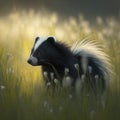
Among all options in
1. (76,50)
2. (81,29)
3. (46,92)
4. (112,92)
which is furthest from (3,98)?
(81,29)

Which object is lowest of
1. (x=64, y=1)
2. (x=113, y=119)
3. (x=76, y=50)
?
(x=113, y=119)

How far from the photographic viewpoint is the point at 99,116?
7.06 metres

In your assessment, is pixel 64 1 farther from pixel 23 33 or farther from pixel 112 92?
pixel 112 92

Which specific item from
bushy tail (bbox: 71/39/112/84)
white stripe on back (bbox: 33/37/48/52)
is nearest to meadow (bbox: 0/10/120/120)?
bushy tail (bbox: 71/39/112/84)

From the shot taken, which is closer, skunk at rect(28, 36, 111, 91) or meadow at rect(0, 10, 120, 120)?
meadow at rect(0, 10, 120, 120)

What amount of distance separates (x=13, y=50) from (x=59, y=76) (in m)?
1.23

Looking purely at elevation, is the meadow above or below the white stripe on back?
below

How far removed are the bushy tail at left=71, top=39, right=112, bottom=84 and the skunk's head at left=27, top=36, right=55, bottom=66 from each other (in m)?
0.37

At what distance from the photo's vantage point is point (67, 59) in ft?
30.3

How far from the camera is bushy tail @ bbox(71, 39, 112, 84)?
9422 millimetres

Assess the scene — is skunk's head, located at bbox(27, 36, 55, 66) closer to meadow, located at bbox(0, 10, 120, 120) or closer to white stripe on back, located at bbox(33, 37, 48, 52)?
white stripe on back, located at bbox(33, 37, 48, 52)

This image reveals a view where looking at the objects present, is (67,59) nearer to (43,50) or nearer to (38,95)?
(43,50)

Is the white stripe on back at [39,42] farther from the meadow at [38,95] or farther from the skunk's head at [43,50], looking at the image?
the meadow at [38,95]

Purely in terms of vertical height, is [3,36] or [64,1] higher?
[64,1]
